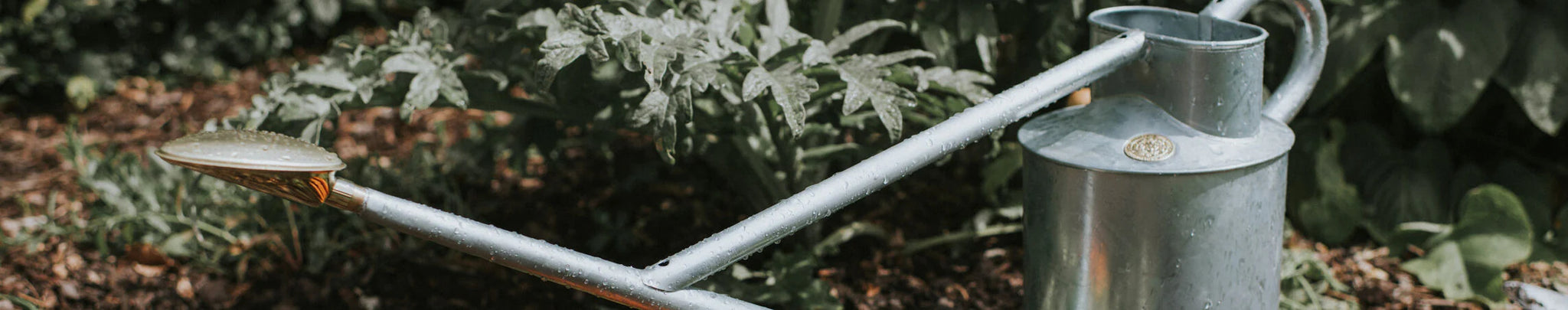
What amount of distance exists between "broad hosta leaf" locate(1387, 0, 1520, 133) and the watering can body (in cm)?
92

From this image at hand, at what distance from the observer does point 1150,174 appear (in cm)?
143

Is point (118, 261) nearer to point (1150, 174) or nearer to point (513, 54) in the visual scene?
point (513, 54)

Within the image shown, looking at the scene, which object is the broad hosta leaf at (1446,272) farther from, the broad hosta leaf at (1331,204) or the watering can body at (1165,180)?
the watering can body at (1165,180)

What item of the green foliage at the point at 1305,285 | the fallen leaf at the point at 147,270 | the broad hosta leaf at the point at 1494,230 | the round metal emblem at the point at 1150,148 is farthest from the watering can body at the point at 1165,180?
the fallen leaf at the point at 147,270

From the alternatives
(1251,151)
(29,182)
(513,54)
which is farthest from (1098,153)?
(29,182)

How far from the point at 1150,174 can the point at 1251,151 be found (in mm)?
167

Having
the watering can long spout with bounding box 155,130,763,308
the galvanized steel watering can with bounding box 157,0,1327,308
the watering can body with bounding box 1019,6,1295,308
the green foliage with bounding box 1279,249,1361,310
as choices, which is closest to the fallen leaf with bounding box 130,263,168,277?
Answer: the watering can long spout with bounding box 155,130,763,308

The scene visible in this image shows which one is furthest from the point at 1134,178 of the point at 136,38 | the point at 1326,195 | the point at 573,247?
the point at 136,38

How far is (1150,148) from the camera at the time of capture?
146 cm

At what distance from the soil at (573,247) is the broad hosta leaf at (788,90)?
1.98 ft

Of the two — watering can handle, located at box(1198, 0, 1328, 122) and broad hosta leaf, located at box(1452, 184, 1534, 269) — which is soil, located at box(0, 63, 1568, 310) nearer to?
Result: broad hosta leaf, located at box(1452, 184, 1534, 269)

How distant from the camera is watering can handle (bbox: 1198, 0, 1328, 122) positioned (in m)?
1.61

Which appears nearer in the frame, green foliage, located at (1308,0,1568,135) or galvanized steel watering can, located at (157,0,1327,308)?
galvanized steel watering can, located at (157,0,1327,308)

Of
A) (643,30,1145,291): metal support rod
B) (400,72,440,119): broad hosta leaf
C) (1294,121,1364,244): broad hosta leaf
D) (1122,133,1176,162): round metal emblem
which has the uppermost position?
(643,30,1145,291): metal support rod
